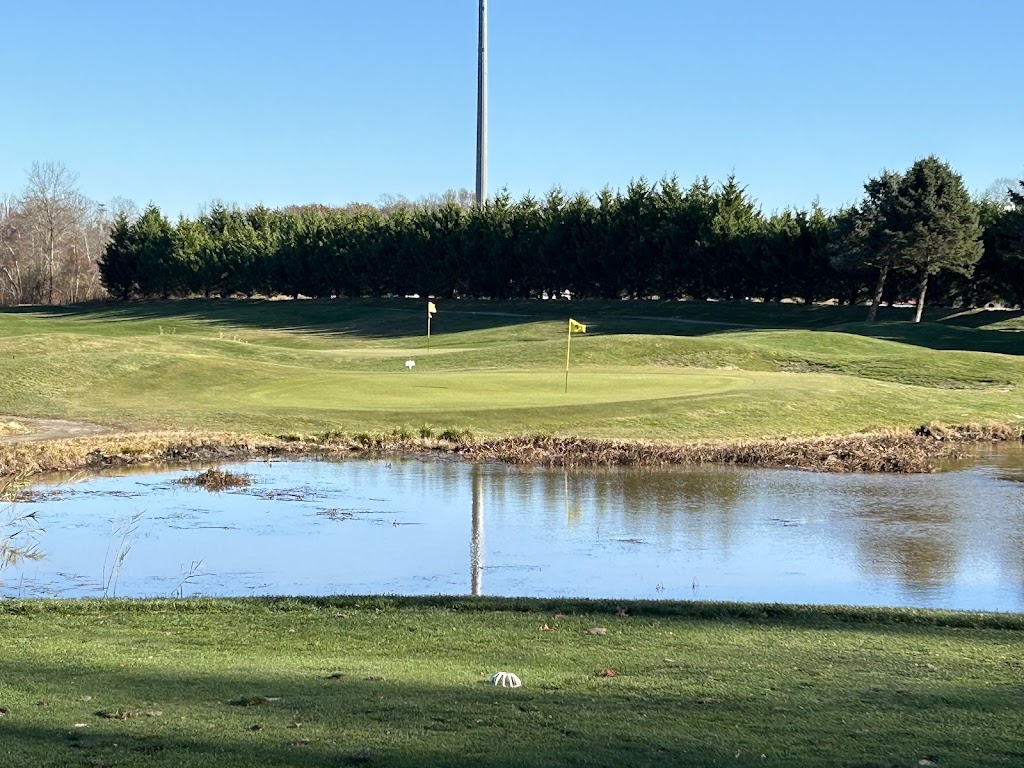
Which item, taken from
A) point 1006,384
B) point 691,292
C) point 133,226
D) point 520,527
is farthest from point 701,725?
point 133,226

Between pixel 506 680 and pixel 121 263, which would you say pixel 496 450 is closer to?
pixel 506 680

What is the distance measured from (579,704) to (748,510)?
1300cm

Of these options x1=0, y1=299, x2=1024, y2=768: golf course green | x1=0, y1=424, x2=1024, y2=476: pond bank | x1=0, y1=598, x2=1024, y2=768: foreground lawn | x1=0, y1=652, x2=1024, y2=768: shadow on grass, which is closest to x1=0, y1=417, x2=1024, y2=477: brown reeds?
x1=0, y1=424, x2=1024, y2=476: pond bank

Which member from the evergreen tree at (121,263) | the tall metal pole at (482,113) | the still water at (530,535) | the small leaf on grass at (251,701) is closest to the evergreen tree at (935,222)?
the tall metal pole at (482,113)

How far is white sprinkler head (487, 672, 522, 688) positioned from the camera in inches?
326

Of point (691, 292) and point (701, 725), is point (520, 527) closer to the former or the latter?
point (701, 725)

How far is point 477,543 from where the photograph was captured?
17453 mm

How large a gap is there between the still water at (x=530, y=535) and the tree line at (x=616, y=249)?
37529 mm

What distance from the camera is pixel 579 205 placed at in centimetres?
7688

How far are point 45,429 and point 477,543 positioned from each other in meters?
13.8

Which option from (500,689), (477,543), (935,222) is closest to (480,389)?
(477,543)

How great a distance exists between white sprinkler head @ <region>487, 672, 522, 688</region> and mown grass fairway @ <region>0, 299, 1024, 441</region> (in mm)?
20226

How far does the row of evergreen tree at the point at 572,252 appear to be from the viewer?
63.1 metres

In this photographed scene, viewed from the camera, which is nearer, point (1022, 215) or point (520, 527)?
point (520, 527)
